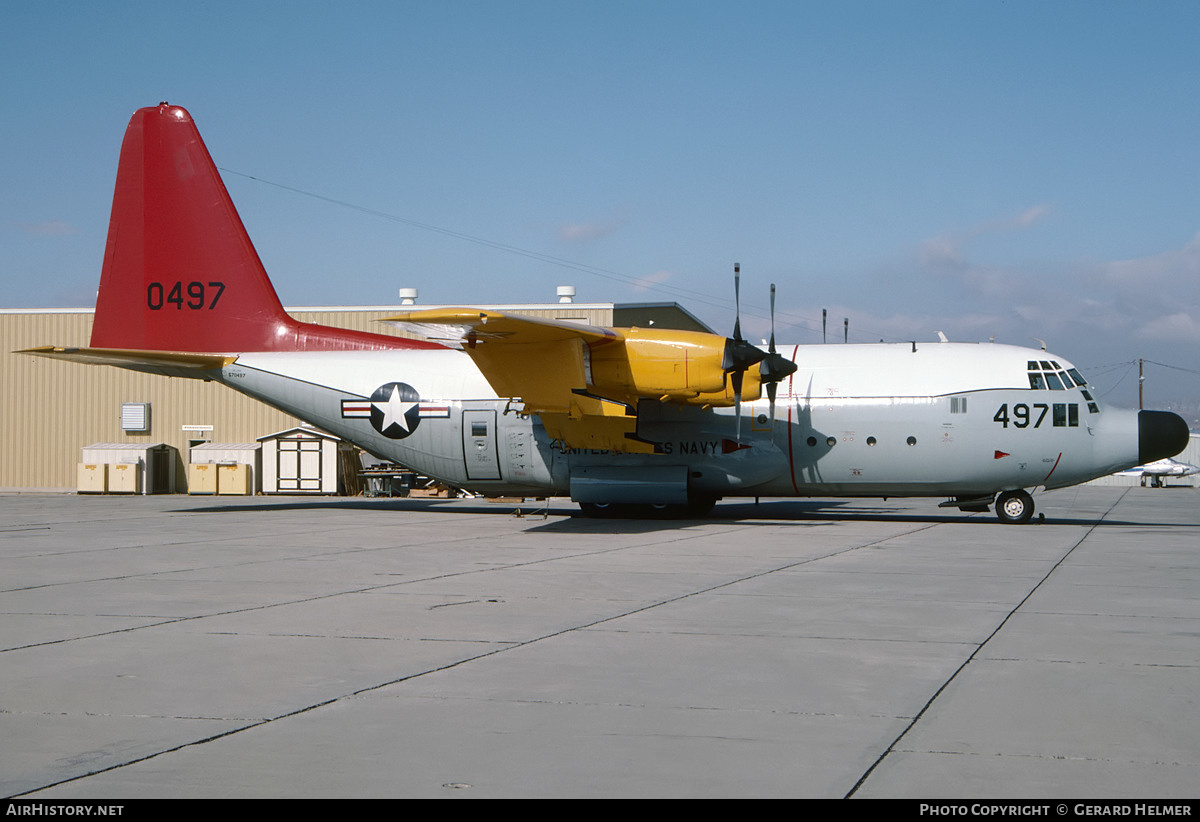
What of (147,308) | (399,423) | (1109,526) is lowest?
(1109,526)

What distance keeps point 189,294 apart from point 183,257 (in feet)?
2.95

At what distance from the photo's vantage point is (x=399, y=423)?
79.9ft

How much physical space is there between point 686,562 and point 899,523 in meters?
9.72

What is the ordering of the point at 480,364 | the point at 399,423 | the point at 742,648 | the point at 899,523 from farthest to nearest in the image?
1. the point at 399,423
2. the point at 899,523
3. the point at 480,364
4. the point at 742,648

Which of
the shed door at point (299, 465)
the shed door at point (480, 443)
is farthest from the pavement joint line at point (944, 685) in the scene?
the shed door at point (299, 465)

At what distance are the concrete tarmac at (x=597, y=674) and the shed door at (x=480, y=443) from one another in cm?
860

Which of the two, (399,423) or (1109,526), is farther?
(399,423)

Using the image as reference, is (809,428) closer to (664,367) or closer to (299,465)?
(664,367)

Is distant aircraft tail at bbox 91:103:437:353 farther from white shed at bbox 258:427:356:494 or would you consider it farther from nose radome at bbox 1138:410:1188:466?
nose radome at bbox 1138:410:1188:466

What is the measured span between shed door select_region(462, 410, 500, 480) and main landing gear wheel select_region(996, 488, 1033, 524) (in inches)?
425

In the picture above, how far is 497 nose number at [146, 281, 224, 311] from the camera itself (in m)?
25.7

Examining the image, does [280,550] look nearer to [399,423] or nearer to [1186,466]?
[399,423]

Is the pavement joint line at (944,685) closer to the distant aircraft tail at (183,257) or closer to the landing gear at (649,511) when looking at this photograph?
the landing gear at (649,511)
